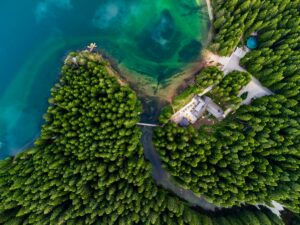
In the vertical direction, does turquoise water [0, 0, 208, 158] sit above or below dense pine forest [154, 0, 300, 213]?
above

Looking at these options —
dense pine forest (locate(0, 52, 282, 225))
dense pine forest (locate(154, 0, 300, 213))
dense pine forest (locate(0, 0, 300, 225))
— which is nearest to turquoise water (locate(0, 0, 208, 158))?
dense pine forest (locate(0, 0, 300, 225))

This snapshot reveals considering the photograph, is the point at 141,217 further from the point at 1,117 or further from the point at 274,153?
the point at 1,117

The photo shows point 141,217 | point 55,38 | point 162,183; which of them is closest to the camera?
point 141,217

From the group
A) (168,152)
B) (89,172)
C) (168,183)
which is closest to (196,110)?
(168,152)

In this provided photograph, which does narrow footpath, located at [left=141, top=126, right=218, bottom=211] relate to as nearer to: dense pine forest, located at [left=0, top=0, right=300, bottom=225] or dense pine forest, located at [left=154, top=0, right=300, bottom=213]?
dense pine forest, located at [left=0, top=0, right=300, bottom=225]

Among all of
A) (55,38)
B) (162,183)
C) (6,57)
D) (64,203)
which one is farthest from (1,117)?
(162,183)

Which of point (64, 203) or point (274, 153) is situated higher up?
point (64, 203)

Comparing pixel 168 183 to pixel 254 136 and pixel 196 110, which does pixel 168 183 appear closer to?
pixel 196 110
